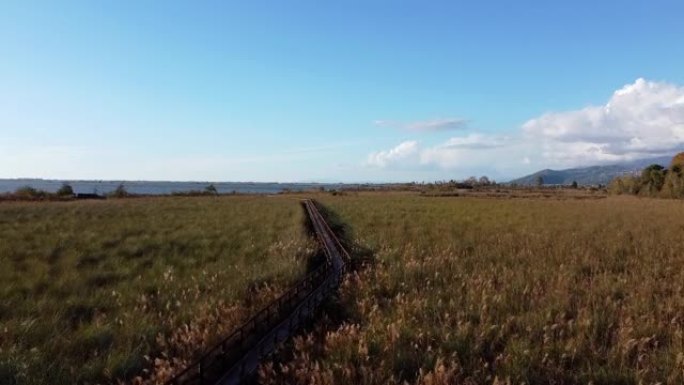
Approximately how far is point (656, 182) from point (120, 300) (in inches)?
4303

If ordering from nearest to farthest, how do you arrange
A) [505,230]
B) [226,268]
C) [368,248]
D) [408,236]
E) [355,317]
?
[355,317] < [226,268] < [368,248] < [408,236] < [505,230]

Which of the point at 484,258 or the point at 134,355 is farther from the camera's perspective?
the point at 484,258

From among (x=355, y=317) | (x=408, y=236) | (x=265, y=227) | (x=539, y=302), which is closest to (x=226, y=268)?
(x=355, y=317)

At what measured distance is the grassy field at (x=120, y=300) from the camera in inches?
240

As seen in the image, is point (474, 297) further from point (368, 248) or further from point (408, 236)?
point (408, 236)

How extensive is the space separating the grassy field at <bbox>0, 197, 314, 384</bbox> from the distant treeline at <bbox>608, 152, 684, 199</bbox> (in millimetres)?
87917

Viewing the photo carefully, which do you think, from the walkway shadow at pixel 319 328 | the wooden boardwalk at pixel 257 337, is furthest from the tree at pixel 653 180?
the wooden boardwalk at pixel 257 337

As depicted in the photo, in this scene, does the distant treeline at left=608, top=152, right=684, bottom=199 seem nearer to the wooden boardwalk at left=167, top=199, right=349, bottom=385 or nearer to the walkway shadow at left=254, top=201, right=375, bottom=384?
the wooden boardwalk at left=167, top=199, right=349, bottom=385

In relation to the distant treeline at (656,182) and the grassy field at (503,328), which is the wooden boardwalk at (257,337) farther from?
the distant treeline at (656,182)

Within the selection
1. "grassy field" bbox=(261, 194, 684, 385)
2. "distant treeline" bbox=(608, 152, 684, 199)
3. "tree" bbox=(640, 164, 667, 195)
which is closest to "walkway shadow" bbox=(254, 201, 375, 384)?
"grassy field" bbox=(261, 194, 684, 385)

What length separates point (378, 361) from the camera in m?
5.78

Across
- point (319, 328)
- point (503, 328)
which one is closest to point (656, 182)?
point (503, 328)

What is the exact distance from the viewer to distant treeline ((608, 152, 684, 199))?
84875mm

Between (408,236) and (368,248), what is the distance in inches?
135
